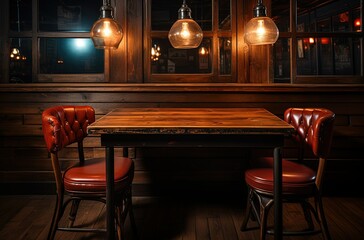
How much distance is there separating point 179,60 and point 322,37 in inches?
54.5

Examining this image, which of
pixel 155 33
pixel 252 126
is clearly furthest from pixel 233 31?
pixel 252 126

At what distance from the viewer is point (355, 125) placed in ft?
10.9

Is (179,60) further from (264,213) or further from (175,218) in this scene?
(264,213)

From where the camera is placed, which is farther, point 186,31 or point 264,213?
point 186,31

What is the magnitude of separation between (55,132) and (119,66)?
4.43 feet

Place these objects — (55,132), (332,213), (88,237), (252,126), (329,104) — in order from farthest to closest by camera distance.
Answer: (329,104) < (332,213) < (88,237) < (55,132) < (252,126)

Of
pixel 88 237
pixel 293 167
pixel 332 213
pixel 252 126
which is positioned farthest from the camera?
pixel 332 213

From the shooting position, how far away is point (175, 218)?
284 centimetres

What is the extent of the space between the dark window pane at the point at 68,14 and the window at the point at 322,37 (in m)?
1.80

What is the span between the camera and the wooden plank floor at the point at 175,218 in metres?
2.54

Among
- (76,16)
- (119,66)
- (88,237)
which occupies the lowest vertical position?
(88,237)

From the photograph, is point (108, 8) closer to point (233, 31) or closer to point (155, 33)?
point (155, 33)

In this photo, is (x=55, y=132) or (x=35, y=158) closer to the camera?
(x=55, y=132)

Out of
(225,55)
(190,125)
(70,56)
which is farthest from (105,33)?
(225,55)
